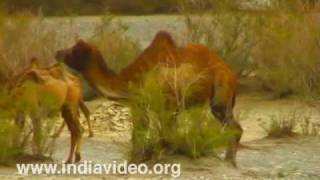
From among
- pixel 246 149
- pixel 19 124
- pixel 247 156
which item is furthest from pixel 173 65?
pixel 246 149

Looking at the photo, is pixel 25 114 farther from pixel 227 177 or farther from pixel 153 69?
pixel 227 177

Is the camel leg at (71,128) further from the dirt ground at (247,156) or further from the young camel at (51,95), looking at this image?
the dirt ground at (247,156)

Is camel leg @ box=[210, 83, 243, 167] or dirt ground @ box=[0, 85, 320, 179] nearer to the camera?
dirt ground @ box=[0, 85, 320, 179]

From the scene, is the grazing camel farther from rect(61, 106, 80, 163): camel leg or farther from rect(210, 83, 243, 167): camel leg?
rect(61, 106, 80, 163): camel leg

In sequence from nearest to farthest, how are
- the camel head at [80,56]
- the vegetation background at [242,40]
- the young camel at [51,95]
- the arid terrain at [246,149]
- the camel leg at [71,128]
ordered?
the arid terrain at [246,149]
the young camel at [51,95]
the camel leg at [71,128]
the camel head at [80,56]
the vegetation background at [242,40]

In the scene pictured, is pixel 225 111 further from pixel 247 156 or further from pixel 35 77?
pixel 35 77

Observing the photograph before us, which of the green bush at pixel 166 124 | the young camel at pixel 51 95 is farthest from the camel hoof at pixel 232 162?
the young camel at pixel 51 95

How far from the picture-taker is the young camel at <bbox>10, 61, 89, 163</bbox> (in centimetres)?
1321

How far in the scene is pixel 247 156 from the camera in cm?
1508

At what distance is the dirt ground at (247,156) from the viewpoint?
42.4ft

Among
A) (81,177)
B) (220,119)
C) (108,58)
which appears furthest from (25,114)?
(108,58)

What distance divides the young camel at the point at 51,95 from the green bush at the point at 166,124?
781 millimetres

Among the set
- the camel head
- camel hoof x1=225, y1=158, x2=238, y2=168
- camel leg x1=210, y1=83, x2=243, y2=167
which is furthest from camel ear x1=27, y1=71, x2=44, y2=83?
camel hoof x1=225, y1=158, x2=238, y2=168

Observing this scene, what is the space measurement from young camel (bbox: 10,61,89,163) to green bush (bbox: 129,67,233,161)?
2.56 ft
